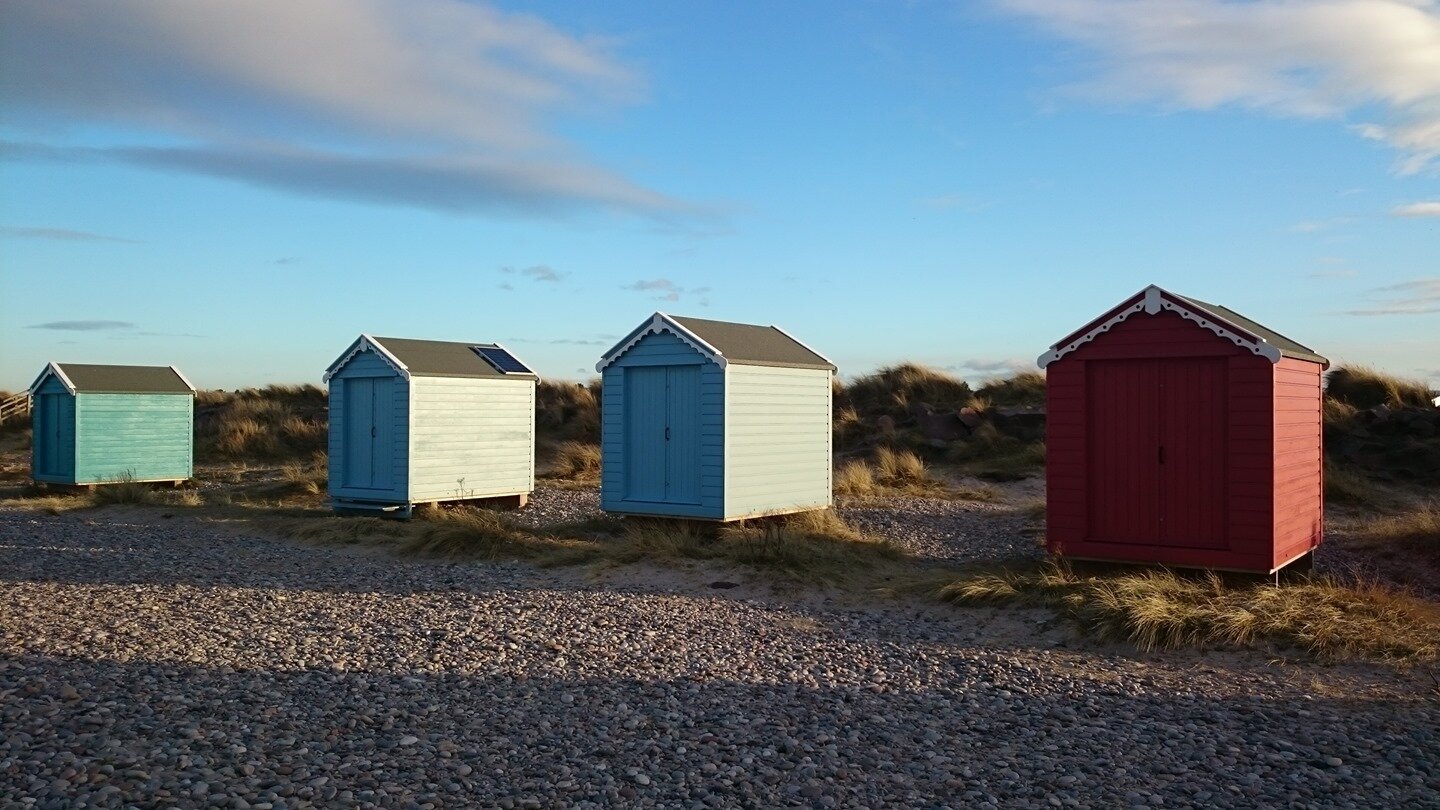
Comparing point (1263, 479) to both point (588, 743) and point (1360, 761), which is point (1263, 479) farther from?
point (588, 743)

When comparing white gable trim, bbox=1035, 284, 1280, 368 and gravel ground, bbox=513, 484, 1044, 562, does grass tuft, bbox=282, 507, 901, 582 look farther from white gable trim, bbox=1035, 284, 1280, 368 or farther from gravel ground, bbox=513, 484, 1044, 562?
white gable trim, bbox=1035, 284, 1280, 368

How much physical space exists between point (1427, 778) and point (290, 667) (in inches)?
254

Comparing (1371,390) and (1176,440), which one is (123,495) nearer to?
(1176,440)

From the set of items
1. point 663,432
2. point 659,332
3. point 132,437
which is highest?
point 659,332

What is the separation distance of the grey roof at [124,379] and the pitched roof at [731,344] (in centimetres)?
A: 1160

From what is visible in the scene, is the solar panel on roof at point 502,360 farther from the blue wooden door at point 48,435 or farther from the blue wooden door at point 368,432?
the blue wooden door at point 48,435

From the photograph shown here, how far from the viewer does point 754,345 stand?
14.4 m

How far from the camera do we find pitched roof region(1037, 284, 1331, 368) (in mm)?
9680

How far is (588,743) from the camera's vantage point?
18.9 feet

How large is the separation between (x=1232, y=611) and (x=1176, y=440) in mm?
2178

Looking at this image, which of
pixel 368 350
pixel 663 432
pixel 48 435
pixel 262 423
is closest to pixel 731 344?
pixel 663 432

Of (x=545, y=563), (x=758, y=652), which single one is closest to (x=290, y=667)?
(x=758, y=652)

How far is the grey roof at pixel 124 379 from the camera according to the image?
20.3 m

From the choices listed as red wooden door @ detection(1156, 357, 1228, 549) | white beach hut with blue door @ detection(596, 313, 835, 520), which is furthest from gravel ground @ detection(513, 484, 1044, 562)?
red wooden door @ detection(1156, 357, 1228, 549)
